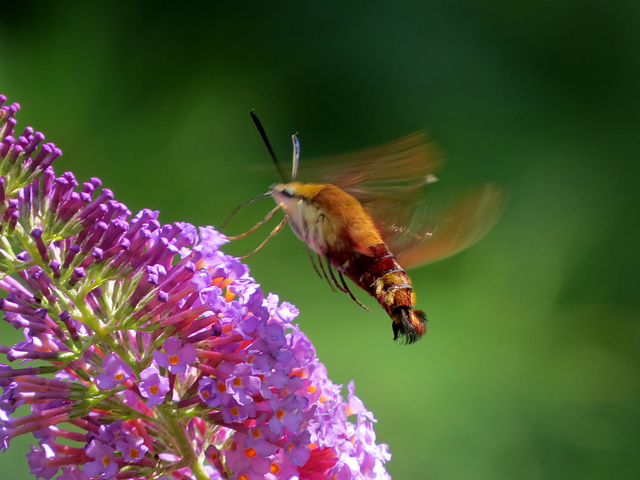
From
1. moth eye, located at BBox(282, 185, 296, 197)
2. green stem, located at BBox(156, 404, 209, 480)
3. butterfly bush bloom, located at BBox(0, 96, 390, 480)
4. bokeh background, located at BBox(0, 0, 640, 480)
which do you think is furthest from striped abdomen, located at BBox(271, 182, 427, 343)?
bokeh background, located at BBox(0, 0, 640, 480)

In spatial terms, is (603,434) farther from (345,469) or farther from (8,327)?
(8,327)

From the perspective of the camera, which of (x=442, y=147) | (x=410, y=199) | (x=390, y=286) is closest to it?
(x=390, y=286)

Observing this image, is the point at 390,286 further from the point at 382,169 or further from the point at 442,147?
the point at 442,147

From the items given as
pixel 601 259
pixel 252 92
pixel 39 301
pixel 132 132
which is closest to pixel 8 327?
pixel 132 132

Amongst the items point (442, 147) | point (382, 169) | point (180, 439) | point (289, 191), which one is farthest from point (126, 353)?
point (442, 147)

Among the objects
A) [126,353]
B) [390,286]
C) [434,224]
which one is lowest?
[126,353]

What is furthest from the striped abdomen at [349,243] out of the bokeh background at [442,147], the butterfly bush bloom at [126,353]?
the bokeh background at [442,147]
